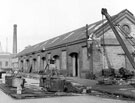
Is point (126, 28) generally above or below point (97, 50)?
above

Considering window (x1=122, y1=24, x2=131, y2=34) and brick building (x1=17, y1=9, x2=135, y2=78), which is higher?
window (x1=122, y1=24, x2=131, y2=34)

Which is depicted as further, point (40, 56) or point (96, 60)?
point (40, 56)

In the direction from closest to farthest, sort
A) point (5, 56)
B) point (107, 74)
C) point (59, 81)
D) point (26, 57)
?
point (59, 81)
point (107, 74)
point (26, 57)
point (5, 56)

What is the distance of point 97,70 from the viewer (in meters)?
23.2

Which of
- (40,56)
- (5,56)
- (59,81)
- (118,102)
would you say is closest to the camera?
(118,102)

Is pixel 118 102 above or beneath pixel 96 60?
beneath

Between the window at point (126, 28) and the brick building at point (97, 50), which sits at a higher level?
the window at point (126, 28)

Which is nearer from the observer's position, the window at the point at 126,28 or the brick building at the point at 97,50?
the brick building at the point at 97,50

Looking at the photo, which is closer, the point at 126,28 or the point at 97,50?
the point at 97,50

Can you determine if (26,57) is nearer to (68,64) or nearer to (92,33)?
(68,64)

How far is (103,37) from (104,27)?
135 centimetres

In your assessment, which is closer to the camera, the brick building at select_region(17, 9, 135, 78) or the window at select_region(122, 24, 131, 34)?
the brick building at select_region(17, 9, 135, 78)

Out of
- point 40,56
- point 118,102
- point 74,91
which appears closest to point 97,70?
point 74,91

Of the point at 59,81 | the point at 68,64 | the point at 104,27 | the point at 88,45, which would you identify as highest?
the point at 104,27
